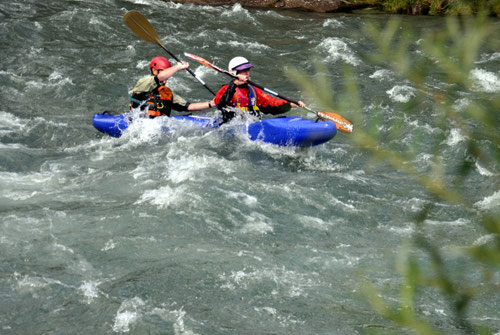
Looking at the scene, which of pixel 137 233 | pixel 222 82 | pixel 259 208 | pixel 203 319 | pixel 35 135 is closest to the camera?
pixel 203 319

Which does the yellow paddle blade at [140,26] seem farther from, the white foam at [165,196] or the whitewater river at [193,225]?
the white foam at [165,196]

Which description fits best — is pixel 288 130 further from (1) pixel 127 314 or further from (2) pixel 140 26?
(1) pixel 127 314

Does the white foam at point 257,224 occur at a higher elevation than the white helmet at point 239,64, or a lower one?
lower

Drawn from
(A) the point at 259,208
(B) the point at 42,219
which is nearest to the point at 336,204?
(A) the point at 259,208

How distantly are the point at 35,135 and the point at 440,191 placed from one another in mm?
7200

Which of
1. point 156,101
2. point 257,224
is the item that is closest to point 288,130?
point 156,101

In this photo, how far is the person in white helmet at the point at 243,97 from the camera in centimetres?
716

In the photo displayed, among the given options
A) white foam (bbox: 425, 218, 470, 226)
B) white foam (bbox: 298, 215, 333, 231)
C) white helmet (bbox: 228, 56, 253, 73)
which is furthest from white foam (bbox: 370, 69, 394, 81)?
white foam (bbox: 298, 215, 333, 231)

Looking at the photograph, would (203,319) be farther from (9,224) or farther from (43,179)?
(43,179)

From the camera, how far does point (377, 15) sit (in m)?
15.6

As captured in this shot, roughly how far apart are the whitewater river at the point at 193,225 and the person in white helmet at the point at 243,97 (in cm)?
39

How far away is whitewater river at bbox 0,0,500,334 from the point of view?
4.21m

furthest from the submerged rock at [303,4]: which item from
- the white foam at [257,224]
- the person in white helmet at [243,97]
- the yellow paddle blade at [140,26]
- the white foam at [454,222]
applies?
the white foam at [257,224]

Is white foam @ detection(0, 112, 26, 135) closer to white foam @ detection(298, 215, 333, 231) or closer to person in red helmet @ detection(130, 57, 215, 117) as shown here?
person in red helmet @ detection(130, 57, 215, 117)
